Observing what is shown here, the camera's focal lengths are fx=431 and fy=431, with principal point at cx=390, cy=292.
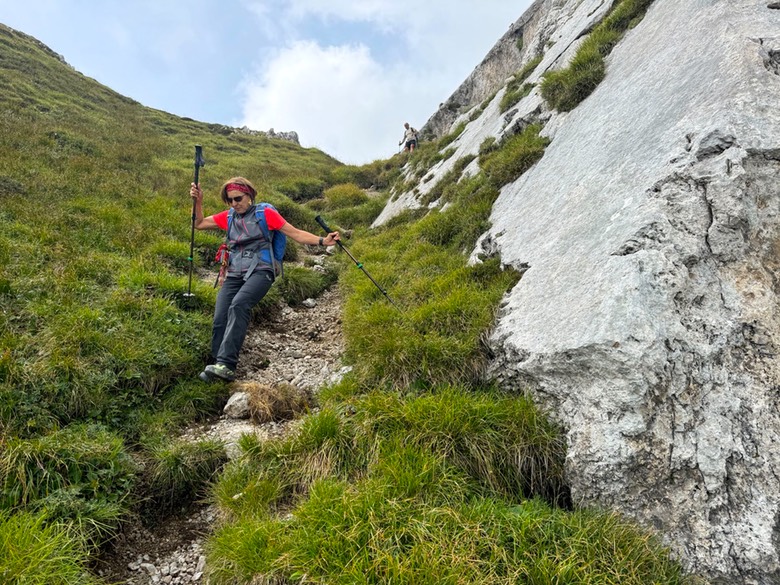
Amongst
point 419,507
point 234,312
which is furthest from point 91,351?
point 419,507

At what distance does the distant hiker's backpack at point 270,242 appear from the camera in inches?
345

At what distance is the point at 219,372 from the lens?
24.0 feet

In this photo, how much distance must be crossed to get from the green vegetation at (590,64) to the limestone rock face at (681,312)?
2954mm

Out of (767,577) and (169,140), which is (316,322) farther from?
(169,140)

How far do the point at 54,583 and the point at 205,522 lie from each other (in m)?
1.65

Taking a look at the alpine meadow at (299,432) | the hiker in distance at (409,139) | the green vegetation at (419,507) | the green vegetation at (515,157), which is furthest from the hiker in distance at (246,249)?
the hiker in distance at (409,139)

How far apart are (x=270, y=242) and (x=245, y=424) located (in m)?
3.85

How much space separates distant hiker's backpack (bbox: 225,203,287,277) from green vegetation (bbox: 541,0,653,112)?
25.1 ft

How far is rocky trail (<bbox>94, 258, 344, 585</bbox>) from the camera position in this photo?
14.7 ft

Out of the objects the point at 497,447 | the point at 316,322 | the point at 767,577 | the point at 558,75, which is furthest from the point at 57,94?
the point at 767,577

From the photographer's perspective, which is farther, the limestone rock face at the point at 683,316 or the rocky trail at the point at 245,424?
the rocky trail at the point at 245,424

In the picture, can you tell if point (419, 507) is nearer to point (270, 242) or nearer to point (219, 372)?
point (219, 372)

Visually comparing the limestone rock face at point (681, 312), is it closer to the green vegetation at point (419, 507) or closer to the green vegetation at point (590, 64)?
the green vegetation at point (419, 507)

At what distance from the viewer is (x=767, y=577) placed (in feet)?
11.9
